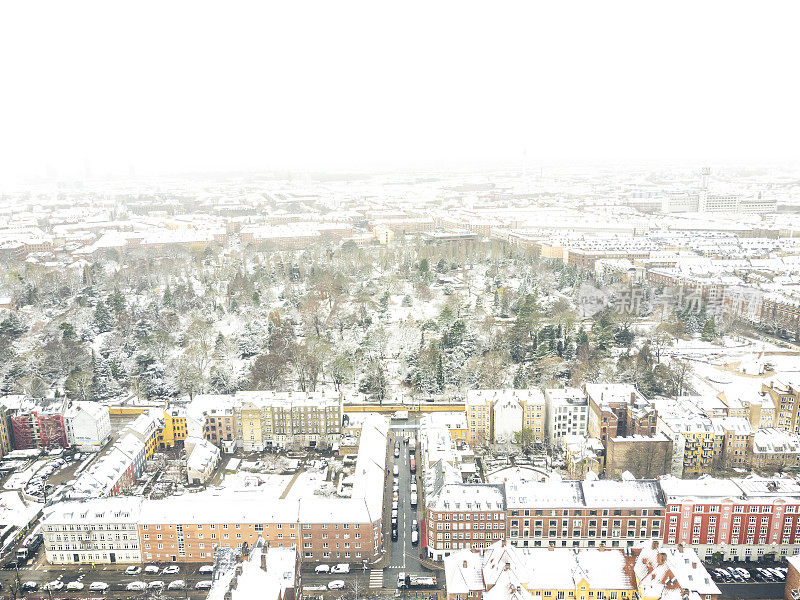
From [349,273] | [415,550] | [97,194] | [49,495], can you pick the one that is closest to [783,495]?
[415,550]

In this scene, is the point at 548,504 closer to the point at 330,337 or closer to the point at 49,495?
the point at 49,495

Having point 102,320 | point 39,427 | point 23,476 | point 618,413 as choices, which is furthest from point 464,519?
point 102,320

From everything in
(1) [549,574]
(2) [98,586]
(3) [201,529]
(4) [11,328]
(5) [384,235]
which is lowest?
(2) [98,586]

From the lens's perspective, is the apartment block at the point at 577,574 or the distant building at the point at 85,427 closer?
the apartment block at the point at 577,574

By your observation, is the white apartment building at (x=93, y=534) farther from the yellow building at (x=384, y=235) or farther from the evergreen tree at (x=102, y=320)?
the yellow building at (x=384, y=235)

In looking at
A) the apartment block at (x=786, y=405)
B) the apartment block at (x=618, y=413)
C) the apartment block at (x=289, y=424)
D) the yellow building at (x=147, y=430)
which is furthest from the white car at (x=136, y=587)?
the apartment block at (x=786, y=405)

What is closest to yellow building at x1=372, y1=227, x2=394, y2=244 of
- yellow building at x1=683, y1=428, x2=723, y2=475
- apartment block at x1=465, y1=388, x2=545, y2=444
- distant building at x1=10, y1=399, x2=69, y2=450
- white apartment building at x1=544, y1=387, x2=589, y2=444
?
apartment block at x1=465, y1=388, x2=545, y2=444

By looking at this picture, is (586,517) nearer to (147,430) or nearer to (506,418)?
(506,418)
